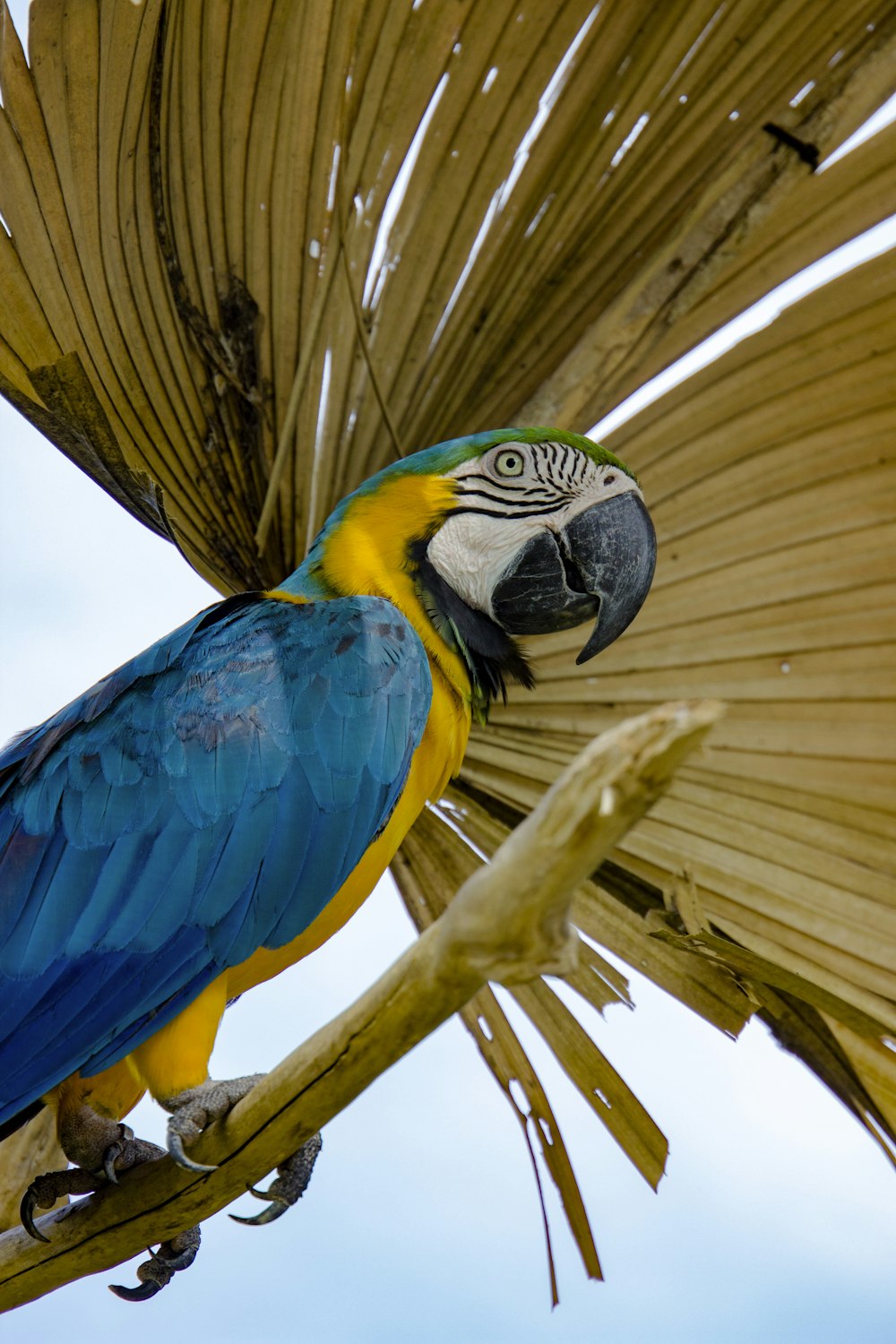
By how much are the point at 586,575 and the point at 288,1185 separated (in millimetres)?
1297

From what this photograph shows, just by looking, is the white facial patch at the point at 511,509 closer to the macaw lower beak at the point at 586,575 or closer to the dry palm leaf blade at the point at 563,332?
the macaw lower beak at the point at 586,575

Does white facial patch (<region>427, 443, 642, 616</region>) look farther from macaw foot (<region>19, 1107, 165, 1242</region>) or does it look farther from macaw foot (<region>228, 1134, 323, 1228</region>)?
macaw foot (<region>19, 1107, 165, 1242</region>)

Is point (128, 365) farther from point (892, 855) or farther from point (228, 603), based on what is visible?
point (892, 855)

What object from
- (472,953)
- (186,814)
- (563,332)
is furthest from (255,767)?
(563,332)

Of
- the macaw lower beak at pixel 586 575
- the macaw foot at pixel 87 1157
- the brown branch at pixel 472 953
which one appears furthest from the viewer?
the macaw lower beak at pixel 586 575

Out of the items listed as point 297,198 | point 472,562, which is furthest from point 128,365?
point 472,562

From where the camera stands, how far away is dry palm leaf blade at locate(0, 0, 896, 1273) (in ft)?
8.49

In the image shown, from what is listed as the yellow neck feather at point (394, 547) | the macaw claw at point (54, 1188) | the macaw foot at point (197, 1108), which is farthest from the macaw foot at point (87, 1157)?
the yellow neck feather at point (394, 547)

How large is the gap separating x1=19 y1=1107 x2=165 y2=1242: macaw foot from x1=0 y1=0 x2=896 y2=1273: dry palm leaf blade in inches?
41.9

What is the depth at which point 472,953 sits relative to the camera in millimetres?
1219

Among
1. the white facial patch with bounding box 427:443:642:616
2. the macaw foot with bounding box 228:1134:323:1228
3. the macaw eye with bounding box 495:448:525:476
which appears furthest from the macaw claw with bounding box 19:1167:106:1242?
the macaw eye with bounding box 495:448:525:476

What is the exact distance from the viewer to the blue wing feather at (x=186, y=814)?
1.90 meters

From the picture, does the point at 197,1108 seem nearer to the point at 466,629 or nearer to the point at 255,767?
the point at 255,767

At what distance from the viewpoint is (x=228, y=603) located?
92.4 inches
